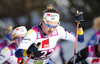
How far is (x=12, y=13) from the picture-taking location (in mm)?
20578

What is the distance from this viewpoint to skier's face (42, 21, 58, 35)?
10.8ft

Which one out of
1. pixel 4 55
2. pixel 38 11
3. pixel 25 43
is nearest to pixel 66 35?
pixel 25 43

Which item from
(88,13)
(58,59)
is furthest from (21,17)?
(58,59)

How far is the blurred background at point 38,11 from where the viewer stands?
19.3 meters

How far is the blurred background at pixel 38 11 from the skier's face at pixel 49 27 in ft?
50.1

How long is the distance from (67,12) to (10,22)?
6.92 metres

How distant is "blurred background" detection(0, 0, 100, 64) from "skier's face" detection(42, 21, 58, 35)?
15275mm

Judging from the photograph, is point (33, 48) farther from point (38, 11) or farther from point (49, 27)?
point (38, 11)

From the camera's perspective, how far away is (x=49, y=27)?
10.8ft

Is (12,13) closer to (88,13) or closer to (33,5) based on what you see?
(33,5)

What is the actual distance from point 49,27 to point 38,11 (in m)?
18.0

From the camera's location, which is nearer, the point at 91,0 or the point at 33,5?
the point at 33,5

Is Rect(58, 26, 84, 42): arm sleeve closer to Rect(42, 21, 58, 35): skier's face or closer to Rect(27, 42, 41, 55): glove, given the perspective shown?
Rect(42, 21, 58, 35): skier's face

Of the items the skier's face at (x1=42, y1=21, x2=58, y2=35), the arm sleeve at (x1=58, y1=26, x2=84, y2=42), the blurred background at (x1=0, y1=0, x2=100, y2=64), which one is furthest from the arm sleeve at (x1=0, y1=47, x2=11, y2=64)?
the blurred background at (x1=0, y1=0, x2=100, y2=64)
